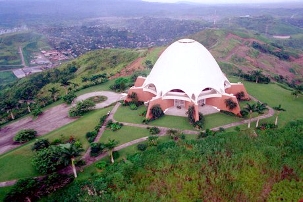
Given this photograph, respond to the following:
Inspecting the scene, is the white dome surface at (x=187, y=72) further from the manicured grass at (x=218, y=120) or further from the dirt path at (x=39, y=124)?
the dirt path at (x=39, y=124)

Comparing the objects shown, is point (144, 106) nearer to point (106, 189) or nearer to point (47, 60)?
point (106, 189)

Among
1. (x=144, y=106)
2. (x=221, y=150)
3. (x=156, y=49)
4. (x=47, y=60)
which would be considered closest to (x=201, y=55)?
(x=144, y=106)

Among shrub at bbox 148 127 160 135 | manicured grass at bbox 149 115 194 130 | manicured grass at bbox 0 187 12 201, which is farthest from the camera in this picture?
manicured grass at bbox 149 115 194 130

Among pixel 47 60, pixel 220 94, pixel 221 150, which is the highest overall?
pixel 220 94

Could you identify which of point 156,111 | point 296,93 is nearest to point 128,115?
point 156,111

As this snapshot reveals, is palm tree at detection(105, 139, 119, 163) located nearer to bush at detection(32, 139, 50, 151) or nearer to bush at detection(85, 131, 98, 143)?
bush at detection(85, 131, 98, 143)

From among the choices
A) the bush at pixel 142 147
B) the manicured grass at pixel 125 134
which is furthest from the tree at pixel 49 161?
the bush at pixel 142 147

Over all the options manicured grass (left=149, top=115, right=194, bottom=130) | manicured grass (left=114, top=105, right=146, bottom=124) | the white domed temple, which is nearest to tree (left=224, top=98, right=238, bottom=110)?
the white domed temple
